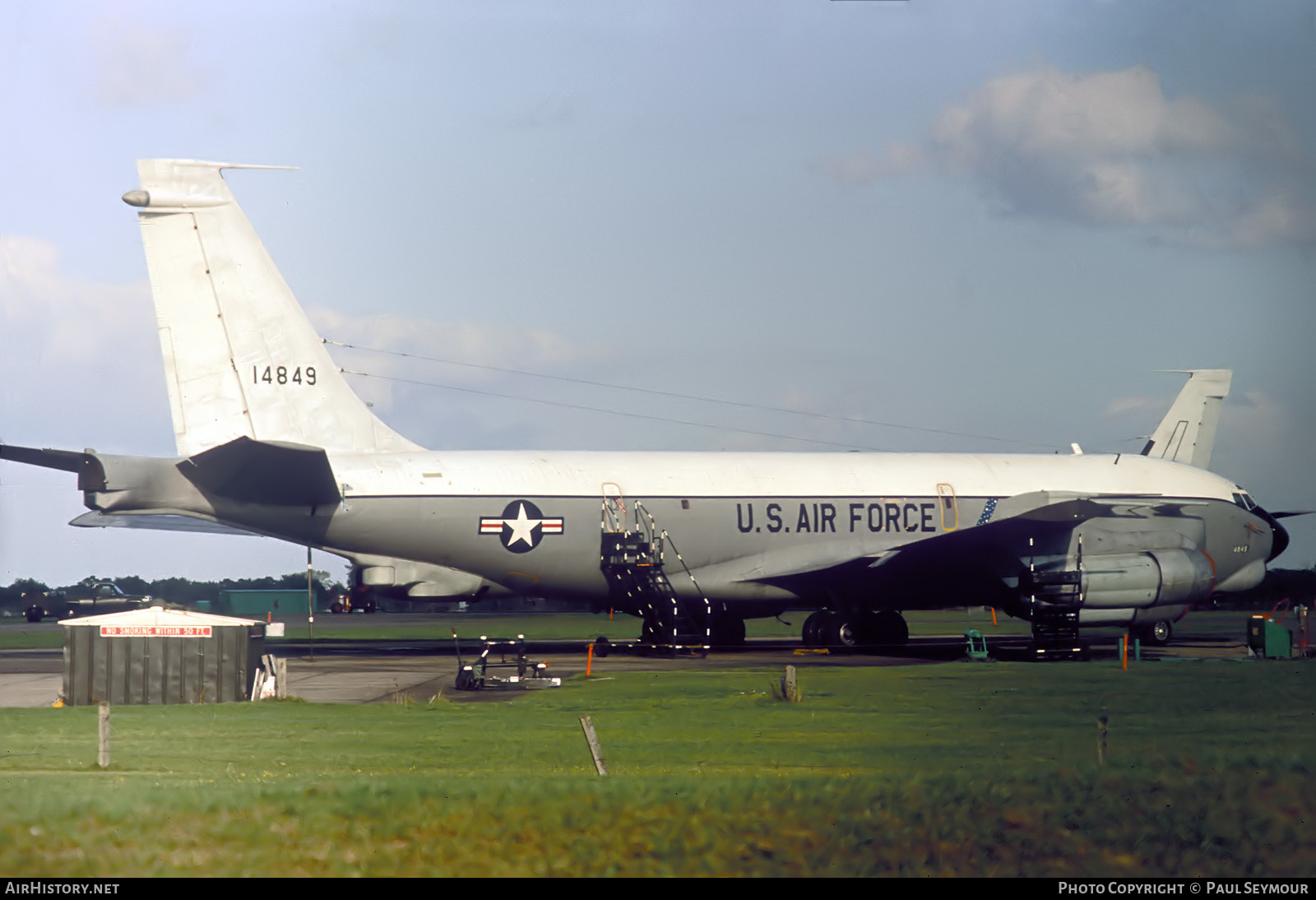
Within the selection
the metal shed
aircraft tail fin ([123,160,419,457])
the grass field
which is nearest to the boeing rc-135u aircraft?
aircraft tail fin ([123,160,419,457])

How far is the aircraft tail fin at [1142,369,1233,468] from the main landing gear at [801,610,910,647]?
22.8 meters

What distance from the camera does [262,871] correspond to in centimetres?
1038

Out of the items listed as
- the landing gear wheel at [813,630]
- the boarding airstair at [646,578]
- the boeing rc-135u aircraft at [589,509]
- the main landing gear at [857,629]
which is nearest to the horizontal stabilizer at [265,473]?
the boeing rc-135u aircraft at [589,509]

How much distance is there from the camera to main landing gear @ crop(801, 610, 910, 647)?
35844mm

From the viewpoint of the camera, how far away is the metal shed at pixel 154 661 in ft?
77.0

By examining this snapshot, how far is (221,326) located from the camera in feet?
105

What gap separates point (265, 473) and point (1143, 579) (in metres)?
21.3

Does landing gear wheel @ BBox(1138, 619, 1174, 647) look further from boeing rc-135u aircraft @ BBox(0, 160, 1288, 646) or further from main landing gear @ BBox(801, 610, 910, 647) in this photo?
main landing gear @ BBox(801, 610, 910, 647)

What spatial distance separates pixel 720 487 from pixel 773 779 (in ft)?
73.5

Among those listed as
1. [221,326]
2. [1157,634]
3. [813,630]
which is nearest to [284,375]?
[221,326]

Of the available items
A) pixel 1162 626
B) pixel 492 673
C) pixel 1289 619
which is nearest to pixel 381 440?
pixel 492 673

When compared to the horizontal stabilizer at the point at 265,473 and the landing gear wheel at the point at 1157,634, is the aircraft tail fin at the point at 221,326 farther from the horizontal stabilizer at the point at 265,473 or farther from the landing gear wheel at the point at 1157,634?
the landing gear wheel at the point at 1157,634

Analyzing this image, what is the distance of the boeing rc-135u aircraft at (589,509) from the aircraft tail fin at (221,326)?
45 mm
